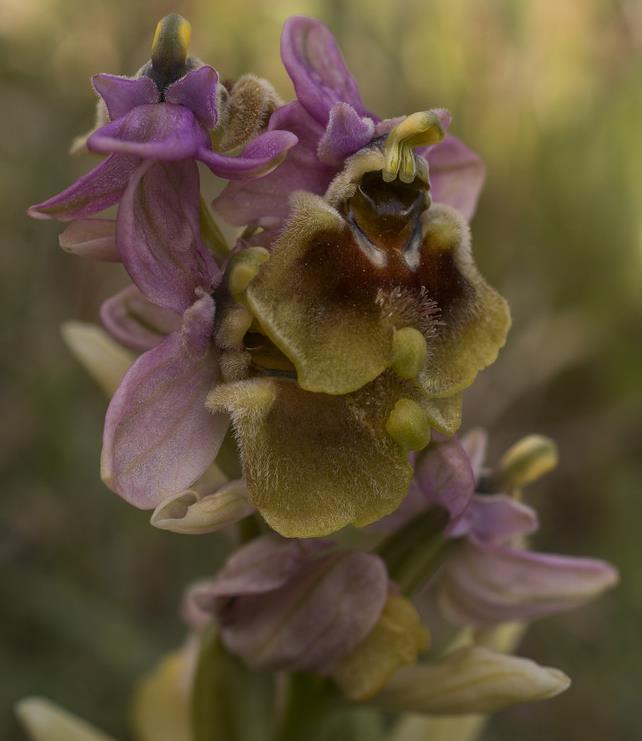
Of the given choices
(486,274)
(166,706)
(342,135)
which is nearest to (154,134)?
(342,135)

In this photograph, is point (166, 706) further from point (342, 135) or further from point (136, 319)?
point (342, 135)

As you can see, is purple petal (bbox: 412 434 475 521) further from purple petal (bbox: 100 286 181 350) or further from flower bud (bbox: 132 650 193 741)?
flower bud (bbox: 132 650 193 741)

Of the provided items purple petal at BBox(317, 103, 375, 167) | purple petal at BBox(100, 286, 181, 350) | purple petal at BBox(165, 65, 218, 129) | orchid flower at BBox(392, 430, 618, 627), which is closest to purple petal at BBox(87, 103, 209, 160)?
purple petal at BBox(165, 65, 218, 129)

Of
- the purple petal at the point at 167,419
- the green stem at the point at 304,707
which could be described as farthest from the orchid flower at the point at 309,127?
the green stem at the point at 304,707

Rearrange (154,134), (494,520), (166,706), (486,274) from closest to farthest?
1. (154,134)
2. (494,520)
3. (166,706)
4. (486,274)

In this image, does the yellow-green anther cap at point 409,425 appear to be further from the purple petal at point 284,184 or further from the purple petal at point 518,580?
the purple petal at point 518,580

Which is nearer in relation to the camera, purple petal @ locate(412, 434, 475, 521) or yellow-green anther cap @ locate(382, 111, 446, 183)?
yellow-green anther cap @ locate(382, 111, 446, 183)
